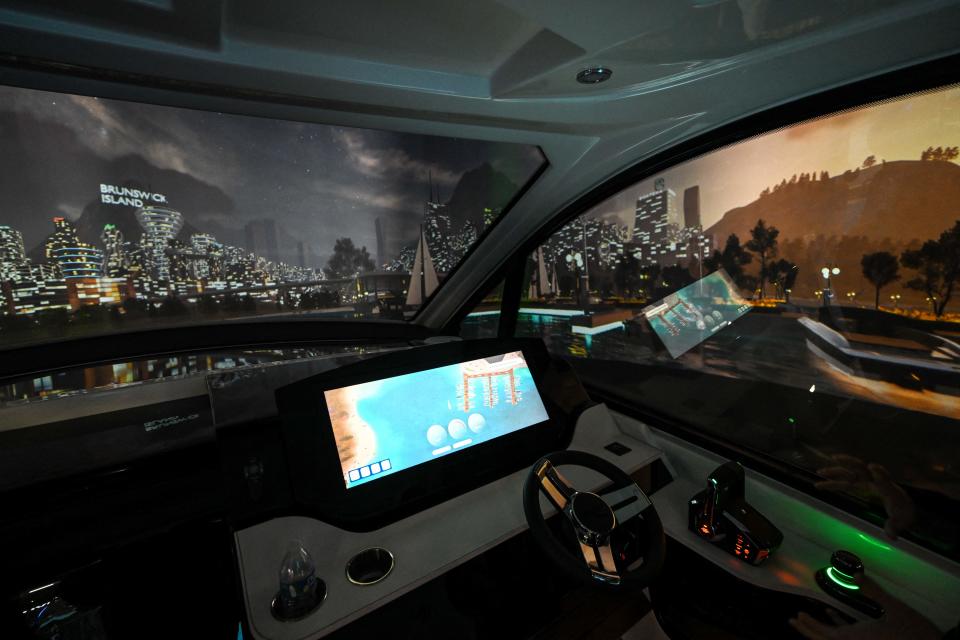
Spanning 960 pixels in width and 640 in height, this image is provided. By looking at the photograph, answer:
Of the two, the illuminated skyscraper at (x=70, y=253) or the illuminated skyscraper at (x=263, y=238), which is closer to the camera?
the illuminated skyscraper at (x=70, y=253)

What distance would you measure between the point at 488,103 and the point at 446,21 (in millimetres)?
338

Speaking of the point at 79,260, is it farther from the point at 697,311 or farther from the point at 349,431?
the point at 697,311

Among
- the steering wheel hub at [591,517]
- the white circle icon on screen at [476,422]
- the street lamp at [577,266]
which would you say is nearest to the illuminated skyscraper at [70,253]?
the white circle icon on screen at [476,422]

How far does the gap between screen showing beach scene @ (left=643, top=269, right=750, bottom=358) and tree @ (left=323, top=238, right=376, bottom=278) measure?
2.16 metres

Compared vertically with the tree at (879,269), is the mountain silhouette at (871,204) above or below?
above

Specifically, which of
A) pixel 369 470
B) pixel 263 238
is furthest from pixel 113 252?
pixel 369 470

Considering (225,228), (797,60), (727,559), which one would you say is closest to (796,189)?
(797,60)

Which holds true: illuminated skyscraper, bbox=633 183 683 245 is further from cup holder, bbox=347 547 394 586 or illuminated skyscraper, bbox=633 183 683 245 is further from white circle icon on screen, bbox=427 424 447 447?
cup holder, bbox=347 547 394 586

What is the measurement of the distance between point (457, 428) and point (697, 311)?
6.07 ft

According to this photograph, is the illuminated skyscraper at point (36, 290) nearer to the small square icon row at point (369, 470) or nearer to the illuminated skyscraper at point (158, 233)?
the illuminated skyscraper at point (158, 233)

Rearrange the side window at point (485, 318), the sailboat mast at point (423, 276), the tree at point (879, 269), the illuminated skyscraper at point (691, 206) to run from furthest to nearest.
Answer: the side window at point (485, 318) < the sailboat mast at point (423, 276) < the illuminated skyscraper at point (691, 206) < the tree at point (879, 269)

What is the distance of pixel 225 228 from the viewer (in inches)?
82.1

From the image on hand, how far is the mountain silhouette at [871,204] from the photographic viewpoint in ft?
4.00

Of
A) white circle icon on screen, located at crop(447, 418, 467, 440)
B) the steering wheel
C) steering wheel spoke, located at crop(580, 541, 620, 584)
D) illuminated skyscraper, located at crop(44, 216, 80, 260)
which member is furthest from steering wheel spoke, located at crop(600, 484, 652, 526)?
illuminated skyscraper, located at crop(44, 216, 80, 260)
